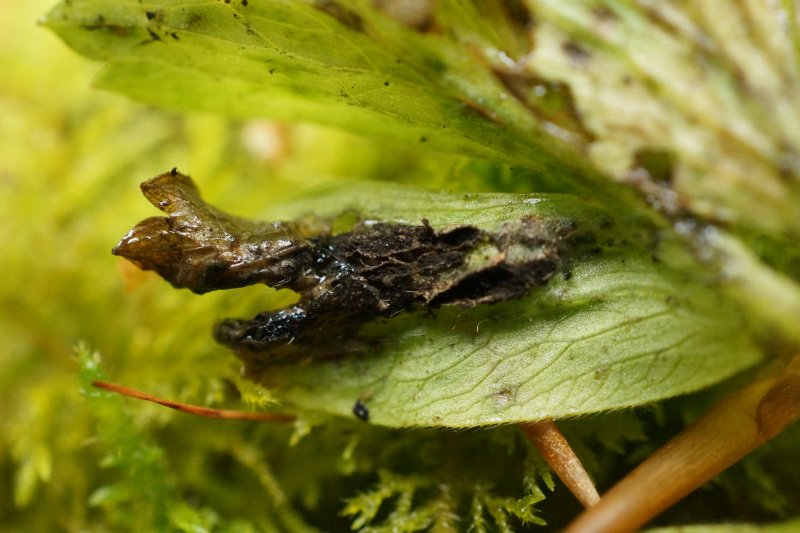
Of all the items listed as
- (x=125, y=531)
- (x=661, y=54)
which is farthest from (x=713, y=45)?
(x=125, y=531)

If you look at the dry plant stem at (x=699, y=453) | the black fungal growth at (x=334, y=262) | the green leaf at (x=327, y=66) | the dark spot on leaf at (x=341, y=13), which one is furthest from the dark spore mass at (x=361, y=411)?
the dark spot on leaf at (x=341, y=13)

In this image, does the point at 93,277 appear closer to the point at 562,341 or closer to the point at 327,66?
the point at 327,66

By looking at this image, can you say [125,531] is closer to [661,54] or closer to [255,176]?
[255,176]

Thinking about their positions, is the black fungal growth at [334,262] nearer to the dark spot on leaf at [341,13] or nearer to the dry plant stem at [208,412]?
the dry plant stem at [208,412]

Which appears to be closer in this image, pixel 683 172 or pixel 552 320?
pixel 683 172

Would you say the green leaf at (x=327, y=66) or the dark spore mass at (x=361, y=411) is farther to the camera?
the dark spore mass at (x=361, y=411)

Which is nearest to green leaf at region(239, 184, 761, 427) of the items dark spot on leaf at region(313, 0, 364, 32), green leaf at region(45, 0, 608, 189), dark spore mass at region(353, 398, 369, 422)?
dark spore mass at region(353, 398, 369, 422)

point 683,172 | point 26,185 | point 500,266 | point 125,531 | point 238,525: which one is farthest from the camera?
point 26,185
